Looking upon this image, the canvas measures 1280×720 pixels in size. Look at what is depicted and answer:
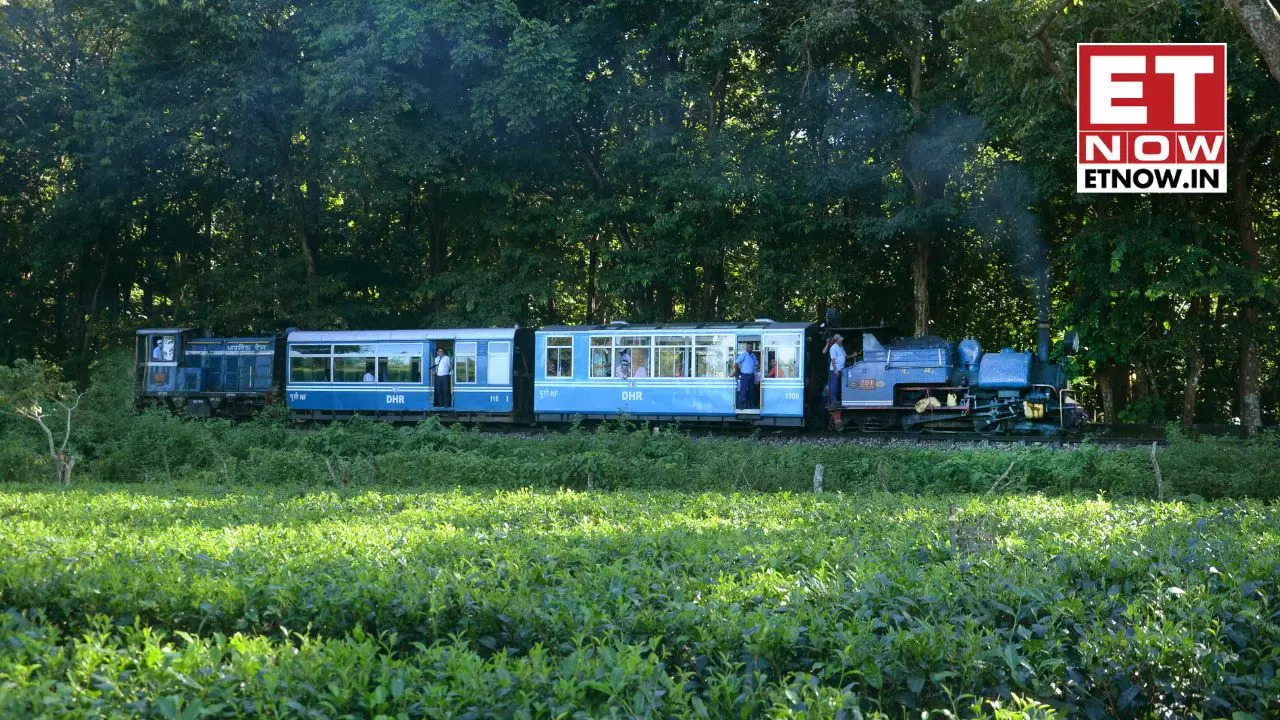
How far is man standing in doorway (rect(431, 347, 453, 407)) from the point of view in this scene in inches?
964

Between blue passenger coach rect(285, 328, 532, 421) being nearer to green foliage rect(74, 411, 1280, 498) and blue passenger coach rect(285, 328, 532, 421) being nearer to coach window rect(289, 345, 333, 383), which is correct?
coach window rect(289, 345, 333, 383)

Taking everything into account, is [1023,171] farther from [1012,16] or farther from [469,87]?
[469,87]

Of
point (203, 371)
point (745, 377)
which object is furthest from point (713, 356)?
point (203, 371)

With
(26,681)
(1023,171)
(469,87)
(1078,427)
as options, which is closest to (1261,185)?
(1023,171)

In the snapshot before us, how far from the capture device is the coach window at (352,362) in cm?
2552

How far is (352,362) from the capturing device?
84.7 feet

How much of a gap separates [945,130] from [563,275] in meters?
10.5

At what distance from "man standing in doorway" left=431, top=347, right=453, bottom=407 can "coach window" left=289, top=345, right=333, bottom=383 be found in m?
3.33

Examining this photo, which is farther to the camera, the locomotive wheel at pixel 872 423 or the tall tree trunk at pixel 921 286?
the tall tree trunk at pixel 921 286

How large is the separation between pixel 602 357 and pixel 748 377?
11.2ft

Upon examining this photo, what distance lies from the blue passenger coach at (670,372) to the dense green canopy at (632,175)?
4.18 meters

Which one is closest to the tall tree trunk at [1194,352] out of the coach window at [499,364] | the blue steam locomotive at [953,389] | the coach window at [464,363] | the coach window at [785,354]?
the blue steam locomotive at [953,389]

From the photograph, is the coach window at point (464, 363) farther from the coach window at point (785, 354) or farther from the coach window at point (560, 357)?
the coach window at point (785, 354)

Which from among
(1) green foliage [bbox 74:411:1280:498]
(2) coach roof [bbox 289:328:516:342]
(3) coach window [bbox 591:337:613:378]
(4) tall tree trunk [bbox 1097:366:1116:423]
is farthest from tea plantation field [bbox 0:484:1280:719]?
(4) tall tree trunk [bbox 1097:366:1116:423]
